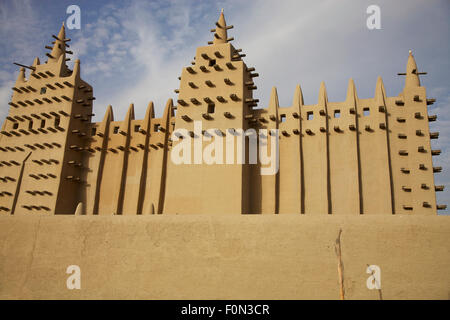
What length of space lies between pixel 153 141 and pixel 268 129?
6.27 m

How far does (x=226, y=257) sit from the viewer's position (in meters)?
11.6

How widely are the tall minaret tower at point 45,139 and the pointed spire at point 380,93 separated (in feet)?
50.6

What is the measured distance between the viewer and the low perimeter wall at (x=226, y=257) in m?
10.6

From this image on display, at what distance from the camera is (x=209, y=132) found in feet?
59.4

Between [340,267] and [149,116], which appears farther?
[149,116]

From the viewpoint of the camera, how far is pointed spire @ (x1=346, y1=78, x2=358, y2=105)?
58.7 feet

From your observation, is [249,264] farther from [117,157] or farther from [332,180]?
[117,157]

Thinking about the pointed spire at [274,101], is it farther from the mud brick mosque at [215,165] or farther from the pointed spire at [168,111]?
the pointed spire at [168,111]

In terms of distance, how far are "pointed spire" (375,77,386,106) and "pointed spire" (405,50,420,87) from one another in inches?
41.2

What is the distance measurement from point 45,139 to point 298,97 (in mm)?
13833

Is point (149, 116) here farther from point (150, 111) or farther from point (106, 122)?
point (106, 122)

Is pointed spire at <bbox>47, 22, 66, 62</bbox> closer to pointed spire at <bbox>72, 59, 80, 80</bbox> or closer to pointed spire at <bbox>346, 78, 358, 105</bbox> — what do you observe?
pointed spire at <bbox>72, 59, 80, 80</bbox>

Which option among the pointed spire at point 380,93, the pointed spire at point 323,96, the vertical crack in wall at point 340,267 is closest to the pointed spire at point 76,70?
the pointed spire at point 323,96

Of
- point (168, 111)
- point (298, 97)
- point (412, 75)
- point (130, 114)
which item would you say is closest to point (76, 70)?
point (130, 114)
